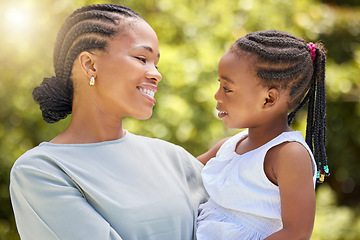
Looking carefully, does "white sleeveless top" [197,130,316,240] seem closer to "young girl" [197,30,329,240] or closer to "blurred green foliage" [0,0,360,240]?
"young girl" [197,30,329,240]

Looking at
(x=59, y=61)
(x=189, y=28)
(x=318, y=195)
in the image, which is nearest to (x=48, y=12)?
(x=189, y=28)

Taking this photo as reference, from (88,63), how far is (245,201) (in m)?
0.80

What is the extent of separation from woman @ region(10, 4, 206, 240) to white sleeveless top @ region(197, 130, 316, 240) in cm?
10

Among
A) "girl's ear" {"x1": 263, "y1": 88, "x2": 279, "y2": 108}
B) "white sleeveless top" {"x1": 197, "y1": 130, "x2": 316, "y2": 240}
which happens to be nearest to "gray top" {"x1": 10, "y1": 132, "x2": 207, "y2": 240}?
"white sleeveless top" {"x1": 197, "y1": 130, "x2": 316, "y2": 240}

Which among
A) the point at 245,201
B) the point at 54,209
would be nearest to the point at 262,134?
the point at 245,201

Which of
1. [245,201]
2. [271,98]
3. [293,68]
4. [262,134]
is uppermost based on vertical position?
[293,68]

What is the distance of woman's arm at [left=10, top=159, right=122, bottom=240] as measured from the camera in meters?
1.67

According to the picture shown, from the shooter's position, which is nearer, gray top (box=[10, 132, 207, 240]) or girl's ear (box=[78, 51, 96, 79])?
gray top (box=[10, 132, 207, 240])

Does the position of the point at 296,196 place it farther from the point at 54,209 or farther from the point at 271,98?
the point at 54,209

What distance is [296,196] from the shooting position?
1.74m

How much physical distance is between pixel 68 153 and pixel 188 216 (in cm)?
53

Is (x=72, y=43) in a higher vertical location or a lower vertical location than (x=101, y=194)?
higher

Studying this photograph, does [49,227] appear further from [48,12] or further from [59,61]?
[48,12]

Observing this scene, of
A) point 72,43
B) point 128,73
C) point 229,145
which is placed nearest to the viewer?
point 128,73
